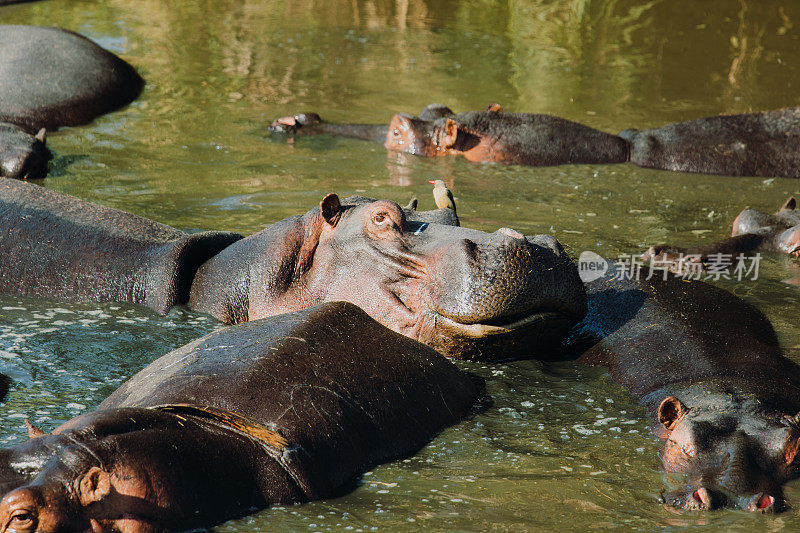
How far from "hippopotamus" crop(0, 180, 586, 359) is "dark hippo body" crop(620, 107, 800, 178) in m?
5.50

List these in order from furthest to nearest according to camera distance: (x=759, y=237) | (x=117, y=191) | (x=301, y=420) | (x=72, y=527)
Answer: (x=117, y=191), (x=759, y=237), (x=301, y=420), (x=72, y=527)

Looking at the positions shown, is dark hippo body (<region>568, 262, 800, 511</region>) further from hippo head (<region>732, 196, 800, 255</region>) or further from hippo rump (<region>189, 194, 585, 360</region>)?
hippo head (<region>732, 196, 800, 255</region>)

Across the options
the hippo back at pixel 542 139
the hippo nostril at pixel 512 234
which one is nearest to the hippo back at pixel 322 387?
the hippo nostril at pixel 512 234

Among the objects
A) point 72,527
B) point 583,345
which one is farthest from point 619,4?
point 72,527

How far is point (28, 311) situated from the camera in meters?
5.32

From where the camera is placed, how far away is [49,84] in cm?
1048

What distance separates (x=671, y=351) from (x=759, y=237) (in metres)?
2.75

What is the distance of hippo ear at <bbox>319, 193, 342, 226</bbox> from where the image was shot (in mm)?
4914

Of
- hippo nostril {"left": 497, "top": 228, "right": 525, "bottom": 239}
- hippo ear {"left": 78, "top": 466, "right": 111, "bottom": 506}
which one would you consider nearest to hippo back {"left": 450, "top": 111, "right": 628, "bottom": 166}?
hippo nostril {"left": 497, "top": 228, "right": 525, "bottom": 239}

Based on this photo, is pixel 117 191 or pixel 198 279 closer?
pixel 198 279

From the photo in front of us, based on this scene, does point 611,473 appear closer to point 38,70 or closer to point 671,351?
point 671,351

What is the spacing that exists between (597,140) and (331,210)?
234 inches

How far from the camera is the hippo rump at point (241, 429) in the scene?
9.34ft

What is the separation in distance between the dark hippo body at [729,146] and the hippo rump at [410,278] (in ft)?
18.1
